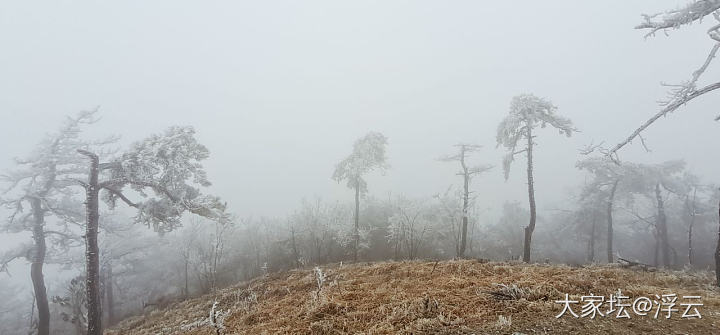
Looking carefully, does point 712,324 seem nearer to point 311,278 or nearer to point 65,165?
point 311,278

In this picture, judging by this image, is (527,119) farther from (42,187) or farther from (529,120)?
(42,187)

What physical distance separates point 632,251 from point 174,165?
179ft

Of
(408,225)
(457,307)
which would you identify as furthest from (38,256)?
(408,225)

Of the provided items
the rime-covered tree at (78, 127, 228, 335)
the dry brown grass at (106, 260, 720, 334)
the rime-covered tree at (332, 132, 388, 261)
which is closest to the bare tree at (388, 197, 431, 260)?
the rime-covered tree at (332, 132, 388, 261)

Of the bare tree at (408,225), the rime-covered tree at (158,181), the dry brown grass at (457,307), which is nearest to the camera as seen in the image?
the dry brown grass at (457,307)

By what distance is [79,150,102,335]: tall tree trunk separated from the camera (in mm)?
13578

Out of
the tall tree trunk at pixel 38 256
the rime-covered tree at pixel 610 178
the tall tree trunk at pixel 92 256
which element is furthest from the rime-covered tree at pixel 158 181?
the rime-covered tree at pixel 610 178

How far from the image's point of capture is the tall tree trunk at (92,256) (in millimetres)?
13578

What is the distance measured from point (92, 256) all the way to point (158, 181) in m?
3.64

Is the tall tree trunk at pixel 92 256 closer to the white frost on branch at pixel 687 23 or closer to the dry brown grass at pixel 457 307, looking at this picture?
the dry brown grass at pixel 457 307

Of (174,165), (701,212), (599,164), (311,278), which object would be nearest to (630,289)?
(311,278)

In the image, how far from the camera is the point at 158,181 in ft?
49.8

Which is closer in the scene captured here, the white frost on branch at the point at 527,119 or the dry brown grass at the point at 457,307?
the dry brown grass at the point at 457,307

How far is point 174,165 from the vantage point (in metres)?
15.0
